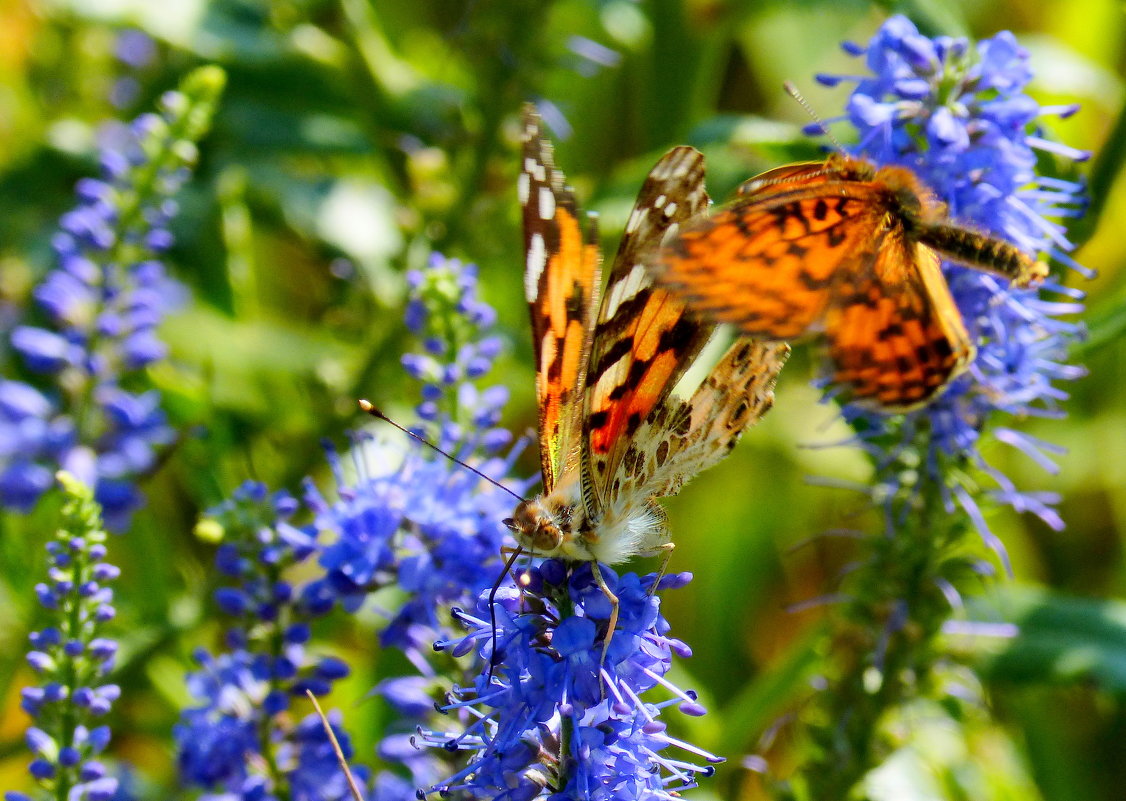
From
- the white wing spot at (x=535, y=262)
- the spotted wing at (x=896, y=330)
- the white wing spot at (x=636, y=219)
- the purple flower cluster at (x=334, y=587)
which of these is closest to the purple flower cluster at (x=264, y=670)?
the purple flower cluster at (x=334, y=587)

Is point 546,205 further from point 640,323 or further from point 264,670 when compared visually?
point 264,670

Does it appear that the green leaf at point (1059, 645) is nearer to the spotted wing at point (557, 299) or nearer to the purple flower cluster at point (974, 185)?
the purple flower cluster at point (974, 185)

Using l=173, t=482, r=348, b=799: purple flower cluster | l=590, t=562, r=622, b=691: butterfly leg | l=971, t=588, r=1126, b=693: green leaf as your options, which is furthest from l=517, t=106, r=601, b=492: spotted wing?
l=971, t=588, r=1126, b=693: green leaf

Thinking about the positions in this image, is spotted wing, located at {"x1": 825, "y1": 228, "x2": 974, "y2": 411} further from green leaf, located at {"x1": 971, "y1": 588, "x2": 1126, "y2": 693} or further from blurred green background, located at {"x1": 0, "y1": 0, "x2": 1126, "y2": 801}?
green leaf, located at {"x1": 971, "y1": 588, "x2": 1126, "y2": 693}

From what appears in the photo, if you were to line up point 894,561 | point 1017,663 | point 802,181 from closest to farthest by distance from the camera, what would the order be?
point 802,181 → point 894,561 → point 1017,663

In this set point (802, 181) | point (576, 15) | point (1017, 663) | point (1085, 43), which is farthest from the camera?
point (1085, 43)

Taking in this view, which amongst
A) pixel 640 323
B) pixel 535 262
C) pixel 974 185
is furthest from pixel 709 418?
pixel 974 185

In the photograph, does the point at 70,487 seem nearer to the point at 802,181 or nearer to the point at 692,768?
the point at 692,768

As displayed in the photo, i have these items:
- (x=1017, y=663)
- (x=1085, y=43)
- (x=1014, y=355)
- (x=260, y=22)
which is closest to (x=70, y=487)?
(x=1014, y=355)
